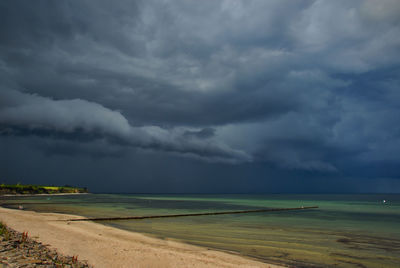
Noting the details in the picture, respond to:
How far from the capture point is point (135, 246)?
22234 millimetres

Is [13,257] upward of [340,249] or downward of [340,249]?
upward

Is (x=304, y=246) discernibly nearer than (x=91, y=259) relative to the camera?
No

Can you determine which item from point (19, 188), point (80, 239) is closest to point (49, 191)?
point (19, 188)

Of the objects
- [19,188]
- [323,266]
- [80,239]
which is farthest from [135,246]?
[19,188]

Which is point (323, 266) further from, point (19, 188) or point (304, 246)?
point (19, 188)

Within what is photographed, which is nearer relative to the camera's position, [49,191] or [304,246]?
[304,246]

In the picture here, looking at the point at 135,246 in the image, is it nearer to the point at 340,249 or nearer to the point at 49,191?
the point at 340,249

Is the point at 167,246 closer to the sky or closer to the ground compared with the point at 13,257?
closer to the ground

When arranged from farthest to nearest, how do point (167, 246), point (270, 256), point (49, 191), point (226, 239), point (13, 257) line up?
point (49, 191)
point (226, 239)
point (167, 246)
point (270, 256)
point (13, 257)

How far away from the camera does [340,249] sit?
2502 cm

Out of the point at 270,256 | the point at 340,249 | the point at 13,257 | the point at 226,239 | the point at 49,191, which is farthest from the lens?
the point at 49,191

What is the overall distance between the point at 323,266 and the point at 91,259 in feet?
50.0

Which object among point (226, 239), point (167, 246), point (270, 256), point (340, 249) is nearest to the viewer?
point (270, 256)

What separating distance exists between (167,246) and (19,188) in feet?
598
